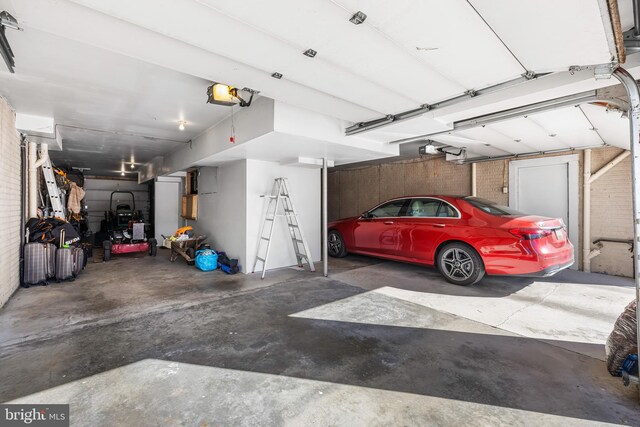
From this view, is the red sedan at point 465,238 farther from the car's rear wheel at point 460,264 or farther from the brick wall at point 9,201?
the brick wall at point 9,201

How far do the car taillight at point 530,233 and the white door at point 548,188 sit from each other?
2179mm

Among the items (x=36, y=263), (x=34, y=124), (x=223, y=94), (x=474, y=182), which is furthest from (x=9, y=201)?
(x=474, y=182)

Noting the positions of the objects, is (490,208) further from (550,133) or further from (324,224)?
(324,224)

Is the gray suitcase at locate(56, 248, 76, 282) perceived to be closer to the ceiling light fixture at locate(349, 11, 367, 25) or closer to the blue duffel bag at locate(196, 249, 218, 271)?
the blue duffel bag at locate(196, 249, 218, 271)

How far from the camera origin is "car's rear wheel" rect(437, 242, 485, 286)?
14.2 feet

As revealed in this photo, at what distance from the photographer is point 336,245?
6.78 metres

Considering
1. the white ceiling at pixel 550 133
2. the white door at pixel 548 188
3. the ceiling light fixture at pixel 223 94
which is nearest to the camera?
the ceiling light fixture at pixel 223 94

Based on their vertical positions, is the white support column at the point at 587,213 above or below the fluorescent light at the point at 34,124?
below

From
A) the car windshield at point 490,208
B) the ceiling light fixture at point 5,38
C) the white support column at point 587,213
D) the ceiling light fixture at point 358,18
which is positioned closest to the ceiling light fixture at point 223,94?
the ceiling light fixture at point 5,38

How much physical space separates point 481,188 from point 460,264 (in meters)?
2.80

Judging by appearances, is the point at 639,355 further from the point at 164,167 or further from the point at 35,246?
the point at 164,167

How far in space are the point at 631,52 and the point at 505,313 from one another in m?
2.65

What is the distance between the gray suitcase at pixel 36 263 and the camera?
168 inches

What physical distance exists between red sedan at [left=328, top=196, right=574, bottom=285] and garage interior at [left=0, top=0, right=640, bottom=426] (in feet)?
1.31
